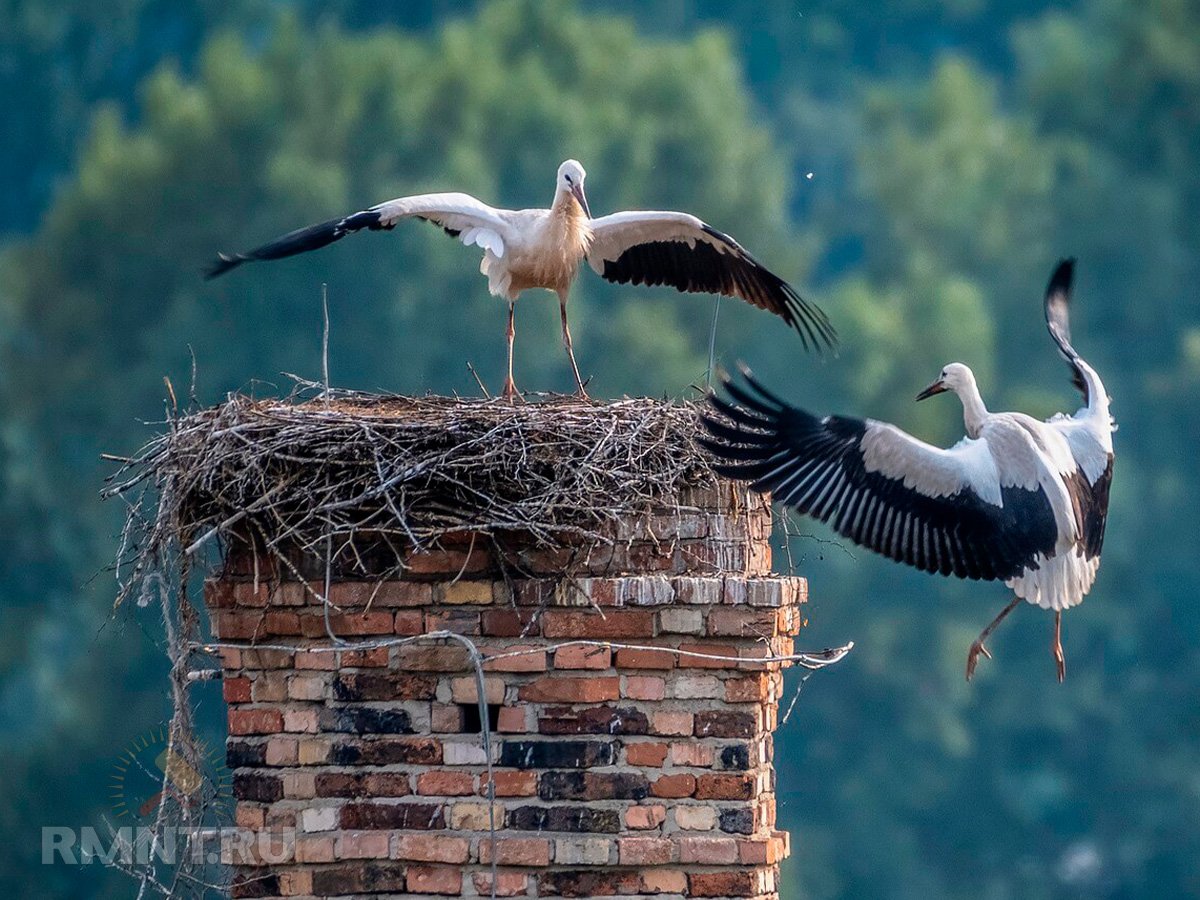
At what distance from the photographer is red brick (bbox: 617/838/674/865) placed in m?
5.33

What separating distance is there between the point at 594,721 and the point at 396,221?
98.2 inches

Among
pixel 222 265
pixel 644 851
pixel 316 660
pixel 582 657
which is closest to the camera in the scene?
pixel 644 851

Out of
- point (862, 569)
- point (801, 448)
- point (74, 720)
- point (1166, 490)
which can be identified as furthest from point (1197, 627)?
point (801, 448)

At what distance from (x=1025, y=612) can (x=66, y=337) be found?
946 cm

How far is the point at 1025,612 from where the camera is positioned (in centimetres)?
2159

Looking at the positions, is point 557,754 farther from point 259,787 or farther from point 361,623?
point 259,787

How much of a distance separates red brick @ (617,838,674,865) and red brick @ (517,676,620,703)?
0.34 meters

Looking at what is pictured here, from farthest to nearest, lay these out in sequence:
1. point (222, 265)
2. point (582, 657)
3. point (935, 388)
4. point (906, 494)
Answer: point (935, 388) < point (222, 265) < point (906, 494) < point (582, 657)

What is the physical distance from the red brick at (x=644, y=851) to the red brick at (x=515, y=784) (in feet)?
0.80

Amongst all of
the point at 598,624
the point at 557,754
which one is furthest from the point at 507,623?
the point at 557,754

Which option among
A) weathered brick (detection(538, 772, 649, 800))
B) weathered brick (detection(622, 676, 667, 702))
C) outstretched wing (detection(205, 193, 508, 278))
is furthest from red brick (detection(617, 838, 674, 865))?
outstretched wing (detection(205, 193, 508, 278))

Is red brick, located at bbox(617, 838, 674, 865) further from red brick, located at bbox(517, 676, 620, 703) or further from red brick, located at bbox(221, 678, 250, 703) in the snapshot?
red brick, located at bbox(221, 678, 250, 703)

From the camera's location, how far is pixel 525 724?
214 inches

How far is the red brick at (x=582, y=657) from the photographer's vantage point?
544 cm
